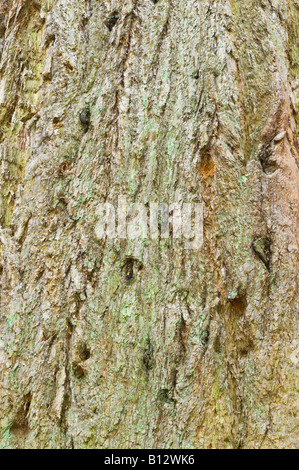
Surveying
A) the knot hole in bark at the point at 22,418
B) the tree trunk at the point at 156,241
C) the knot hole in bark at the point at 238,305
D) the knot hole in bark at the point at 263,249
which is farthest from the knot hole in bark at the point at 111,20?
the knot hole in bark at the point at 22,418

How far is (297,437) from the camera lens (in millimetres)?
2283

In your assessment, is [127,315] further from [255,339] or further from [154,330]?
[255,339]

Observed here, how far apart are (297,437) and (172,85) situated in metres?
1.89

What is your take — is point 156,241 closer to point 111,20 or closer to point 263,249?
point 263,249

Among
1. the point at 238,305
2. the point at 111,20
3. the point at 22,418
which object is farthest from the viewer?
the point at 111,20

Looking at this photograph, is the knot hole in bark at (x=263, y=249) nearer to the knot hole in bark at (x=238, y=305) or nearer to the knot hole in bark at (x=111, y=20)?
the knot hole in bark at (x=238, y=305)

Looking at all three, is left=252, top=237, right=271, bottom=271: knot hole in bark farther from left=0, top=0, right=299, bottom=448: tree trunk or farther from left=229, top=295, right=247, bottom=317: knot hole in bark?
left=229, top=295, right=247, bottom=317: knot hole in bark

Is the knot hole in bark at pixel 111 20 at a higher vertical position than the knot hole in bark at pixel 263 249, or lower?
higher

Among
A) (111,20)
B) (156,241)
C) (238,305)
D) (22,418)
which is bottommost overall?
(22,418)

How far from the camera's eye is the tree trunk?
2.40 meters

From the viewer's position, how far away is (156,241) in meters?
2.63

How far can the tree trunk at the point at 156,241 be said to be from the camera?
7.86 ft

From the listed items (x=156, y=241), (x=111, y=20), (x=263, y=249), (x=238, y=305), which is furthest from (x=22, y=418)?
(x=111, y=20)
